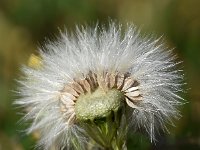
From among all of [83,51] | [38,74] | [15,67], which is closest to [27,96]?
[38,74]

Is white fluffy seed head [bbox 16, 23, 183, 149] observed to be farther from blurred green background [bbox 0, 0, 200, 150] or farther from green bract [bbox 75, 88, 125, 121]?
blurred green background [bbox 0, 0, 200, 150]

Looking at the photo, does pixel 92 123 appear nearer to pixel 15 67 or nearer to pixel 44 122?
pixel 44 122

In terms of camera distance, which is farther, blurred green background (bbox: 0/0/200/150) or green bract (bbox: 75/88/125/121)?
blurred green background (bbox: 0/0/200/150)

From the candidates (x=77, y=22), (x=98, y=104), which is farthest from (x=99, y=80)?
(x=77, y=22)

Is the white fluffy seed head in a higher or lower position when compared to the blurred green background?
lower

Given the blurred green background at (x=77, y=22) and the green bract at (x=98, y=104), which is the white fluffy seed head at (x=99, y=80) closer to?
the green bract at (x=98, y=104)

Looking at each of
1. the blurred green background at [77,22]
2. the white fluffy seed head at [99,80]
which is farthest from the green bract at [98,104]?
the blurred green background at [77,22]

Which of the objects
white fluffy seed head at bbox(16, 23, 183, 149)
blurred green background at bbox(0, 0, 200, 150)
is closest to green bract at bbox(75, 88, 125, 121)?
white fluffy seed head at bbox(16, 23, 183, 149)
